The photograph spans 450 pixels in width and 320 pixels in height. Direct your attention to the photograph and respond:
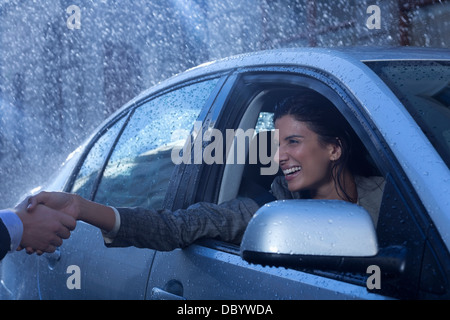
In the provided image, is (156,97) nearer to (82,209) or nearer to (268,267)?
(82,209)

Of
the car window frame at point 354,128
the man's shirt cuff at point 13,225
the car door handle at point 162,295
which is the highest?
the car window frame at point 354,128

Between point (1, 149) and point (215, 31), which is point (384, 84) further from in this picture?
point (1, 149)

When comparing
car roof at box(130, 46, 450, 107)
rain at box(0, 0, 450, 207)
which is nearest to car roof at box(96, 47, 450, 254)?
car roof at box(130, 46, 450, 107)

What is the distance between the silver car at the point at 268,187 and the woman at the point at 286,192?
0.10 meters

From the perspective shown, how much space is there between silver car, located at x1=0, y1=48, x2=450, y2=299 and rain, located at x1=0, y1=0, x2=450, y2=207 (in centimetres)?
552

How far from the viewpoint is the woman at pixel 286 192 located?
214 cm

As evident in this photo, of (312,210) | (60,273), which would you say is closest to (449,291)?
(312,210)

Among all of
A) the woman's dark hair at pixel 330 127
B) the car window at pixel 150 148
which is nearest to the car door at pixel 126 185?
the car window at pixel 150 148

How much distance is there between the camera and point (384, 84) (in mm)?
1800

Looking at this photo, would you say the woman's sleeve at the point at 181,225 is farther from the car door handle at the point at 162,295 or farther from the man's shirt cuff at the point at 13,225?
the man's shirt cuff at the point at 13,225

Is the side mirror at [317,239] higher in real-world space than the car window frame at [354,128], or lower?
lower

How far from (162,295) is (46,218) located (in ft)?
Answer: 1.58

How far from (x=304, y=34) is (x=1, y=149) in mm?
9687

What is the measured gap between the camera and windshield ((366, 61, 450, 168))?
5.39 feet
